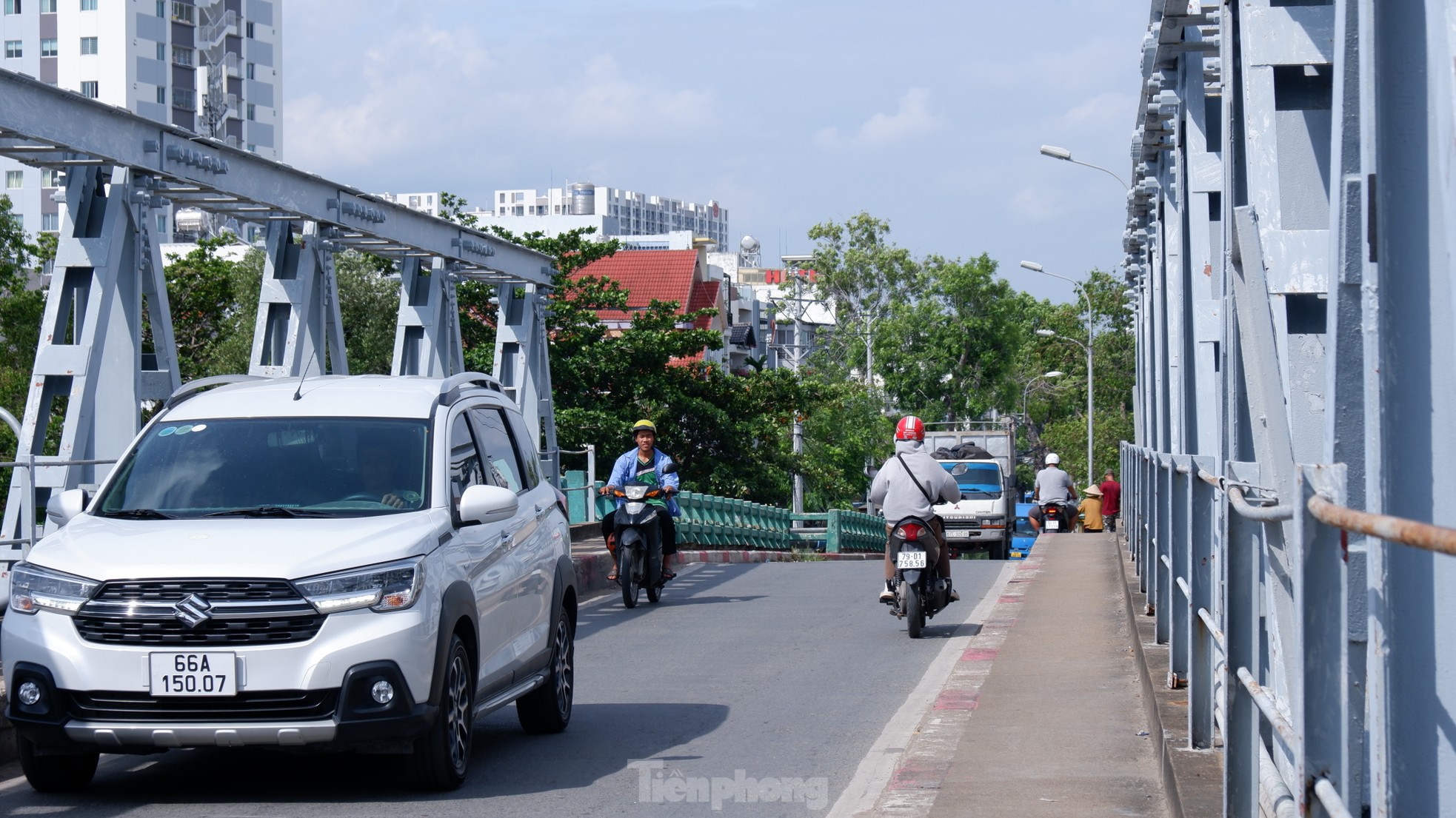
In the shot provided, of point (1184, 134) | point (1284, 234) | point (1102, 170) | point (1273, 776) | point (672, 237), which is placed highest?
point (672, 237)

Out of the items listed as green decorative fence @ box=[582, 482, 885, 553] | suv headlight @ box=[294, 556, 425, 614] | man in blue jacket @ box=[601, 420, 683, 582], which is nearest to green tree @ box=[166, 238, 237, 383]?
green decorative fence @ box=[582, 482, 885, 553]

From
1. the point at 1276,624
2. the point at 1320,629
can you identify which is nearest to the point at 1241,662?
the point at 1276,624

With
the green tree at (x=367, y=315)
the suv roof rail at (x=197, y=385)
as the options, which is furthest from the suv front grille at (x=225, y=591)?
the green tree at (x=367, y=315)

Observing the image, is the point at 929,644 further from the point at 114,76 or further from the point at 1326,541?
the point at 114,76

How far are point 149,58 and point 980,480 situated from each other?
69.5 metres

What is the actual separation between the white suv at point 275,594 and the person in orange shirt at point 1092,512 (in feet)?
79.8

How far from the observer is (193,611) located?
6.30m

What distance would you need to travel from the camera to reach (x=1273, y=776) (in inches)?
159

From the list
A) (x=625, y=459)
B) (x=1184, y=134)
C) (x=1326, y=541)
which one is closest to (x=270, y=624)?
(x=1326, y=541)

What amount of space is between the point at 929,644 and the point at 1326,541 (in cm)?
961

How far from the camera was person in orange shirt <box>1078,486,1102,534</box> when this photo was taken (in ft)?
102

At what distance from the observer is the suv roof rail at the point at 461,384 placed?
7.93 metres

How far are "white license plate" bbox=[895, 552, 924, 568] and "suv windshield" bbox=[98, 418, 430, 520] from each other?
19.0 ft

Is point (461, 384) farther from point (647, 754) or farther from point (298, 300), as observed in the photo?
point (298, 300)
